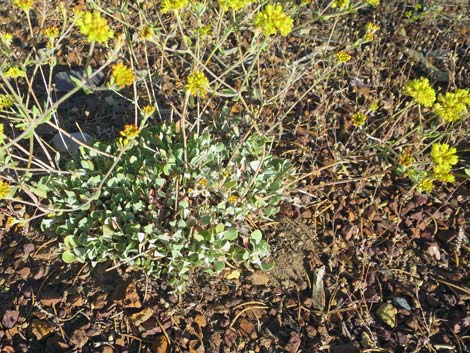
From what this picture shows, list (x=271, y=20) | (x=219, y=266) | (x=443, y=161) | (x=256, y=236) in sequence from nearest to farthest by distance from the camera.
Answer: (x=271, y=20), (x=443, y=161), (x=219, y=266), (x=256, y=236)

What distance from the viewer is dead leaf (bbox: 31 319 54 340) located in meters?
2.41

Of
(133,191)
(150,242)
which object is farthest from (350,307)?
(133,191)

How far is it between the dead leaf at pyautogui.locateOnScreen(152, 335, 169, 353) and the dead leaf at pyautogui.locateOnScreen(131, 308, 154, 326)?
0.13 metres

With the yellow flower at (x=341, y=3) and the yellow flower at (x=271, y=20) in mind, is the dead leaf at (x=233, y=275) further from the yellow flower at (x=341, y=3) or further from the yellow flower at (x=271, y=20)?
the yellow flower at (x=341, y=3)

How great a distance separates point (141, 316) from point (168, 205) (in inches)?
24.5

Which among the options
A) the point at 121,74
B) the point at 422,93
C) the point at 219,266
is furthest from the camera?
the point at 219,266

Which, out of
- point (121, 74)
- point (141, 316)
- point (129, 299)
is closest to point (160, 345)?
point (141, 316)

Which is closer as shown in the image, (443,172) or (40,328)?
(443,172)

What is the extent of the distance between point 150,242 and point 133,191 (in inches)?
13.6

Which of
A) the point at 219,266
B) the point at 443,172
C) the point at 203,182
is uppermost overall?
the point at 443,172

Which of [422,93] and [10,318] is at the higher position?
[422,93]

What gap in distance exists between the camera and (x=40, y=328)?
2.43 m

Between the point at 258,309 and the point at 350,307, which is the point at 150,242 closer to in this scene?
the point at 258,309

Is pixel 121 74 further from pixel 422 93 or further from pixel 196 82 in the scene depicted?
pixel 422 93
